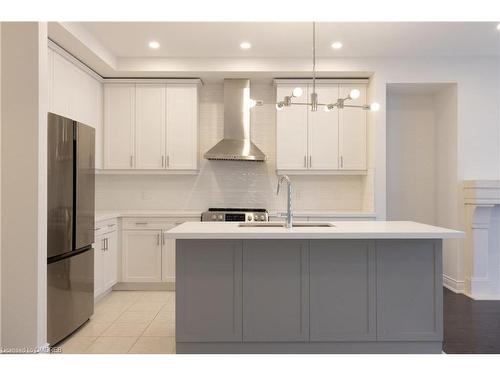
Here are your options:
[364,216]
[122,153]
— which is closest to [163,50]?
[122,153]

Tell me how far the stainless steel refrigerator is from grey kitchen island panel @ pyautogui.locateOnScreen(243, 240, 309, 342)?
55.6 inches

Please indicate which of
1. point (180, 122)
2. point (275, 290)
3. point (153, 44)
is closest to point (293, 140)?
point (180, 122)

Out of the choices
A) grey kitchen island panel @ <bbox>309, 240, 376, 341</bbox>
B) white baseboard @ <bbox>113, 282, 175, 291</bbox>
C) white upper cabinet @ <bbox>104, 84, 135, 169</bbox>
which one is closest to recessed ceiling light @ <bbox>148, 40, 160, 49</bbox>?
white upper cabinet @ <bbox>104, 84, 135, 169</bbox>

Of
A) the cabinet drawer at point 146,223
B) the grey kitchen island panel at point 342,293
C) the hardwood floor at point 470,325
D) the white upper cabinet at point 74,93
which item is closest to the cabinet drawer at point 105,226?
the cabinet drawer at point 146,223

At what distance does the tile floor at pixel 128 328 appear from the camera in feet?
9.68

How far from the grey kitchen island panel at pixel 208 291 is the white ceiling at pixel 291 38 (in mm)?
2234

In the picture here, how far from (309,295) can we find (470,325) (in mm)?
1814

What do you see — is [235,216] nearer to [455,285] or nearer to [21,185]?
[21,185]

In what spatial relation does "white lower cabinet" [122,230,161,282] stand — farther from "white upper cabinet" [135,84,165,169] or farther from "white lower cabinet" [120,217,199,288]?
"white upper cabinet" [135,84,165,169]

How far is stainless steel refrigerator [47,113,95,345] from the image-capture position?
2820 mm

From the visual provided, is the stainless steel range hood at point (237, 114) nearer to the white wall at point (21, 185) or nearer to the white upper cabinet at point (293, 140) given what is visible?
the white upper cabinet at point (293, 140)

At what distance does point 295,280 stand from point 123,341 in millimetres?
1497

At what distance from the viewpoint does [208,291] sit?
106 inches

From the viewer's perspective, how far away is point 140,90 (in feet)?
16.1
